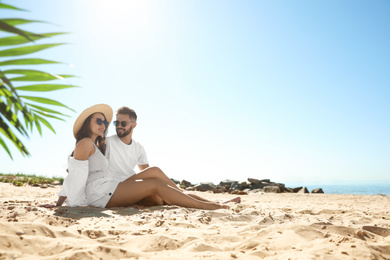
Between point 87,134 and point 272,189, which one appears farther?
point 272,189

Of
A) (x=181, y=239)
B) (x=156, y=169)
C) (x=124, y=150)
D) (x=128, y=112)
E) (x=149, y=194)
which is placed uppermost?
(x=128, y=112)

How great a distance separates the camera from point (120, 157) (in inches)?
188

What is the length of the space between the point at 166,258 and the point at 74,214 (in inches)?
78.9

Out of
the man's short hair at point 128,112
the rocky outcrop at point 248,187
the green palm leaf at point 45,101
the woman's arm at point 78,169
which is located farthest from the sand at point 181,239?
the rocky outcrop at point 248,187

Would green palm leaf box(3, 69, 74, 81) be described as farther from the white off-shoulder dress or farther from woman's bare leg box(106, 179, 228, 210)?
woman's bare leg box(106, 179, 228, 210)

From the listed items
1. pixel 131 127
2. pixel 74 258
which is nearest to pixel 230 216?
pixel 74 258

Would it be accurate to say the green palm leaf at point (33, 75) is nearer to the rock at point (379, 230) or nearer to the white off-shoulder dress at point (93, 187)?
the white off-shoulder dress at point (93, 187)

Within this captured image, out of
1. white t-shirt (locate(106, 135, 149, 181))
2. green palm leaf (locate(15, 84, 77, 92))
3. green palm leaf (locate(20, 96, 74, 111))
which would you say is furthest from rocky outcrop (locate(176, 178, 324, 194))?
green palm leaf (locate(15, 84, 77, 92))

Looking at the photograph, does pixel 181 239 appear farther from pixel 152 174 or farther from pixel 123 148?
pixel 123 148

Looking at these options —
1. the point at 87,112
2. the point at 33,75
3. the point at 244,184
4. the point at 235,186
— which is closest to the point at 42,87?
the point at 33,75

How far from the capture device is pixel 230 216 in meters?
3.44

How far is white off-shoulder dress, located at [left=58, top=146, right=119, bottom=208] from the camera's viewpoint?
4004mm

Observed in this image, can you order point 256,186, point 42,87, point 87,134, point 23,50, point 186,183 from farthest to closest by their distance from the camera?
1. point 186,183
2. point 256,186
3. point 87,134
4. point 42,87
5. point 23,50

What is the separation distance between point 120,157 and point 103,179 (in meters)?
0.71
